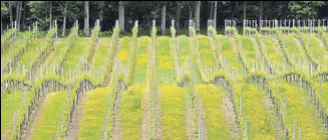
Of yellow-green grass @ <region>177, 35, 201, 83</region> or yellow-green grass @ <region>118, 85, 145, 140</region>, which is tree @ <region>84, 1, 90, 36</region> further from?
yellow-green grass @ <region>118, 85, 145, 140</region>

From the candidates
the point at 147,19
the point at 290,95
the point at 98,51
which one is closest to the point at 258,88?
the point at 290,95

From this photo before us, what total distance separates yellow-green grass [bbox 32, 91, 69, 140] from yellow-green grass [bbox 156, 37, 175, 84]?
8.66m

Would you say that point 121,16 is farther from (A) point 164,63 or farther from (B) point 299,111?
(B) point 299,111

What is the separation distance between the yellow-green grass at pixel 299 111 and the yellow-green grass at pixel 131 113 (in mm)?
7937

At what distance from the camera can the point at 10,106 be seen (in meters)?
38.8

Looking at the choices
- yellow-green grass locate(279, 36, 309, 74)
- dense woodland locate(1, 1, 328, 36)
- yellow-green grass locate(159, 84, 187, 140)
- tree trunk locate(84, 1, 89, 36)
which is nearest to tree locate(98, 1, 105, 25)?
dense woodland locate(1, 1, 328, 36)

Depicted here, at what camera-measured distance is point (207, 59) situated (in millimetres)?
53625

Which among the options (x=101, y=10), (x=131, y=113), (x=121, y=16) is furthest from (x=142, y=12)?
(x=131, y=113)

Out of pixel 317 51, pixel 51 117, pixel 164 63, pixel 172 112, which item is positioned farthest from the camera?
pixel 164 63

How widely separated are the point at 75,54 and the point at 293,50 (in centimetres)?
1850

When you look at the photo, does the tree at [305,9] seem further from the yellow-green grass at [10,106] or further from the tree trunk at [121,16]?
the yellow-green grass at [10,106]

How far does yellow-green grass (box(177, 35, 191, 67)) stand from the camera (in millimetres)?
54100

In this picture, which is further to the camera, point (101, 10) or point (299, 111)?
point (101, 10)

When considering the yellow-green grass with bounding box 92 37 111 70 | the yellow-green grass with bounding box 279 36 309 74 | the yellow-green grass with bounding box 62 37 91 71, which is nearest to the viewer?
the yellow-green grass with bounding box 279 36 309 74
